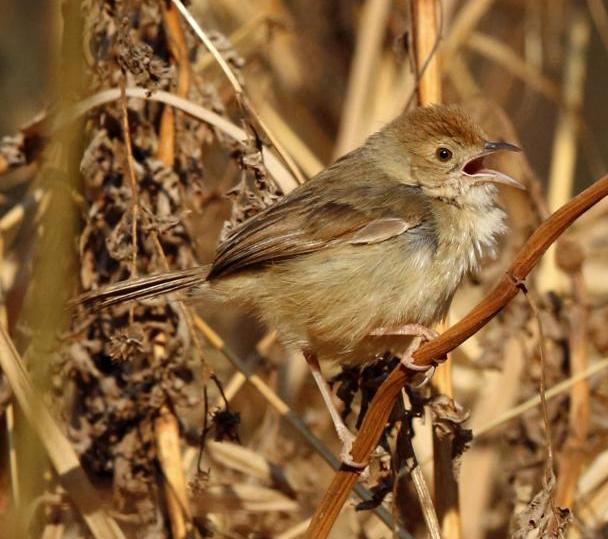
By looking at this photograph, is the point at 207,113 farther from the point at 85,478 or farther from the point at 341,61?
the point at 341,61

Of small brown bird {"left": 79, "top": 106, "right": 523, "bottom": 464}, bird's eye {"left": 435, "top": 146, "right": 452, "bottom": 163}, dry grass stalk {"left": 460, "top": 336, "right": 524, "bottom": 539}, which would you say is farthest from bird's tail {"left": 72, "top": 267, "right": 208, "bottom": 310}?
dry grass stalk {"left": 460, "top": 336, "right": 524, "bottom": 539}

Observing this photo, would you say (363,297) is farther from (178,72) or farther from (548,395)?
(178,72)

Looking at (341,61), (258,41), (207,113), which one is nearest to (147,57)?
(207,113)

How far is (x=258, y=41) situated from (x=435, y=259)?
7.67 feet

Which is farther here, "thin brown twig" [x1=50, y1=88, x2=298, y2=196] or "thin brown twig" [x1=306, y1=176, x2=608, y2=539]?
"thin brown twig" [x1=50, y1=88, x2=298, y2=196]

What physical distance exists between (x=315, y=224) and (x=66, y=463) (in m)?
1.14

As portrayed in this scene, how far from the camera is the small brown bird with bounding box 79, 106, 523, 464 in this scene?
3.21 meters

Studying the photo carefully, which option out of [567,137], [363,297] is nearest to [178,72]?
[363,297]

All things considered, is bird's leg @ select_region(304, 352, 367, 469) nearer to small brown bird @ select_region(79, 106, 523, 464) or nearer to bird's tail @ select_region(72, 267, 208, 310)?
small brown bird @ select_region(79, 106, 523, 464)

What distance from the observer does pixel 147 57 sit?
308 centimetres

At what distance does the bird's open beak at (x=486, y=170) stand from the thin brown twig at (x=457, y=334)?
1.00 metres

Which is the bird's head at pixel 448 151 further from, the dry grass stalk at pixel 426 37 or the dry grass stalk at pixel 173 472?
the dry grass stalk at pixel 173 472

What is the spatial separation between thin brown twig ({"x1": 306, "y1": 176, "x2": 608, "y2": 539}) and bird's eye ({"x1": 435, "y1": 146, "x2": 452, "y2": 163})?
1.13 meters

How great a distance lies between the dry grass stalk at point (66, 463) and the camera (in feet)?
10.6
